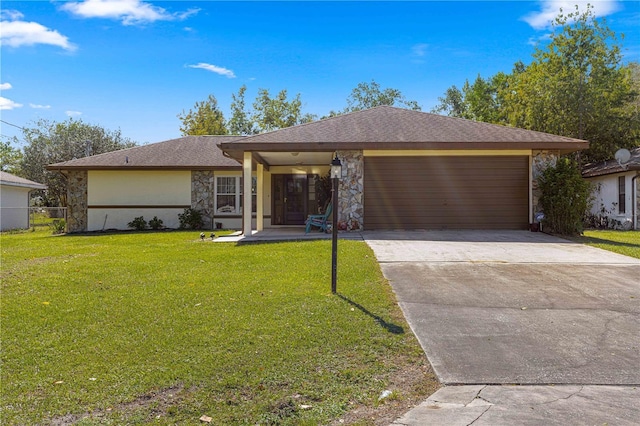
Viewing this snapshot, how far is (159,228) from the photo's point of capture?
1700 cm

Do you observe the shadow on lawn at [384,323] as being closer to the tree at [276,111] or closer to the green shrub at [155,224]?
the green shrub at [155,224]

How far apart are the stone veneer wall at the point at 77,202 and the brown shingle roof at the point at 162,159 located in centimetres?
67

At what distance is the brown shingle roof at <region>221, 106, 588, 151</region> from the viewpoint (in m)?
11.9

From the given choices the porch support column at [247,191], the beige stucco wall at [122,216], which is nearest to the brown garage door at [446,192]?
the porch support column at [247,191]

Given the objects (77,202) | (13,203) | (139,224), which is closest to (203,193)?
(139,224)

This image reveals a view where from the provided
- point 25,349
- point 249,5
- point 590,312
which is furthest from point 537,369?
point 249,5

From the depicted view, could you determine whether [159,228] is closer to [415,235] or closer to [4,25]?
[4,25]

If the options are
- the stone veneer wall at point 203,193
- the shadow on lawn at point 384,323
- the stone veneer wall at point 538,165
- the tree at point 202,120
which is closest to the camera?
the shadow on lawn at point 384,323

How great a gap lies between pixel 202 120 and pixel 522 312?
38.4 meters

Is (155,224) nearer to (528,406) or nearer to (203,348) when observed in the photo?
(203,348)

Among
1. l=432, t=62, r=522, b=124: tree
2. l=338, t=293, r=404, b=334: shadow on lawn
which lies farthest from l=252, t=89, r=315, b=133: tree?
l=338, t=293, r=404, b=334: shadow on lawn

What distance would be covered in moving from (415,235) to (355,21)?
304 inches

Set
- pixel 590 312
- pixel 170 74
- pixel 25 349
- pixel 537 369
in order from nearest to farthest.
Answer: pixel 537 369
pixel 25 349
pixel 590 312
pixel 170 74

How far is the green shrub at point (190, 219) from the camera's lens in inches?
656
